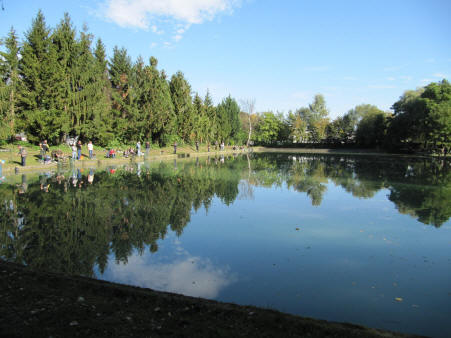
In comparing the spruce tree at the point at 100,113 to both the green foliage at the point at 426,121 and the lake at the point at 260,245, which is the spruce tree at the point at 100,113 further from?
the green foliage at the point at 426,121

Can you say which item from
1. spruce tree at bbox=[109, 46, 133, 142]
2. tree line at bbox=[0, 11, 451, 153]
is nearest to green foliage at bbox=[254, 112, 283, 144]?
tree line at bbox=[0, 11, 451, 153]

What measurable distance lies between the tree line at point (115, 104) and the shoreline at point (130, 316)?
22357 millimetres

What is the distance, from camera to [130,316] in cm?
399

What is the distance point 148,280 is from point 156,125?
33304mm

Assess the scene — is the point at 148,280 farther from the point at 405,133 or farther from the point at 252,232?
the point at 405,133

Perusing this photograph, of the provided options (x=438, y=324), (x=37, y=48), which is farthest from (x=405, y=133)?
(x=438, y=324)

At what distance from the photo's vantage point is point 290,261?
6625 mm

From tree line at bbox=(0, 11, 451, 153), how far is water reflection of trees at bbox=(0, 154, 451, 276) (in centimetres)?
1204

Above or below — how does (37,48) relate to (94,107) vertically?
above

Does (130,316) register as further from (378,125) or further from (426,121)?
(378,125)

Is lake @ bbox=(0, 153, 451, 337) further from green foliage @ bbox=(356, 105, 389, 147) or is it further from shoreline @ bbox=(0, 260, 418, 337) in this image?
green foliage @ bbox=(356, 105, 389, 147)

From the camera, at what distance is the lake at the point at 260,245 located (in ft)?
16.8

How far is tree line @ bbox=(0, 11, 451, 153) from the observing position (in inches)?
1032

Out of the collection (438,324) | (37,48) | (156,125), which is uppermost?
(37,48)
